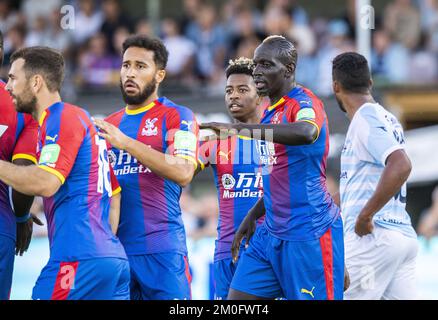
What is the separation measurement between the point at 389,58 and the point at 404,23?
815mm

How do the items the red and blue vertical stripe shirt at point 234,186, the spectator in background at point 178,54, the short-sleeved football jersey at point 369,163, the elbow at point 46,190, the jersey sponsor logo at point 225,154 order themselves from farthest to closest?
the spectator in background at point 178,54 < the jersey sponsor logo at point 225,154 < the red and blue vertical stripe shirt at point 234,186 < the short-sleeved football jersey at point 369,163 < the elbow at point 46,190

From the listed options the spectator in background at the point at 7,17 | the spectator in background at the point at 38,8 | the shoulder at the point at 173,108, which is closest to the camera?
the shoulder at the point at 173,108

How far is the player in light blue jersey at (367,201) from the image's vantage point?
712 cm

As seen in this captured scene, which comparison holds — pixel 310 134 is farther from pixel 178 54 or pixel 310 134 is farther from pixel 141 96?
pixel 178 54

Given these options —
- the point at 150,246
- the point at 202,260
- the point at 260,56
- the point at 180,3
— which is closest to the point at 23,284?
the point at 202,260

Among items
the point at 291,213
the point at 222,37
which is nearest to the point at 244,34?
the point at 222,37

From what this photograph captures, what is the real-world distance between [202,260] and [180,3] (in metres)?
8.95

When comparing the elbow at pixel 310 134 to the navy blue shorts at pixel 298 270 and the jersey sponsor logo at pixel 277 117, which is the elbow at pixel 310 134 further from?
the navy blue shorts at pixel 298 270

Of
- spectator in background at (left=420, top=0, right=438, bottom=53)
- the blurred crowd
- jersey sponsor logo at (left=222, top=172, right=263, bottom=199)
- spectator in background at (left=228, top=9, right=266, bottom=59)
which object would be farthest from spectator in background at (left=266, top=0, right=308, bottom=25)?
jersey sponsor logo at (left=222, top=172, right=263, bottom=199)

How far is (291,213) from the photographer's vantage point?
654 centimetres

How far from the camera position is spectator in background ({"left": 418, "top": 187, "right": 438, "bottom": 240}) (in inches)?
514

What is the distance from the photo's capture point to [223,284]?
780 centimetres

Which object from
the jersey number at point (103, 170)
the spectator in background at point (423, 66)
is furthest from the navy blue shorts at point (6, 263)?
the spectator in background at point (423, 66)

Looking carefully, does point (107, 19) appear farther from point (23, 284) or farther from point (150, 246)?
point (150, 246)
